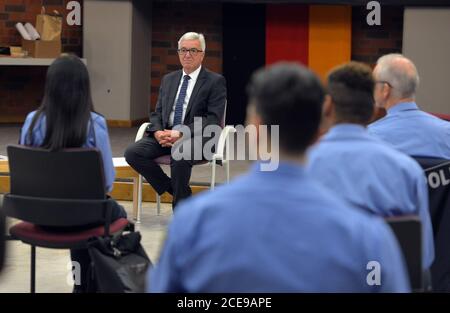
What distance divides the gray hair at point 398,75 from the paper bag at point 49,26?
6.53 meters

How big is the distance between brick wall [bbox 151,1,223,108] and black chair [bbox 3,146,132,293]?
22.2 feet

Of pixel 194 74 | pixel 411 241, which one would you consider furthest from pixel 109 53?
pixel 411 241

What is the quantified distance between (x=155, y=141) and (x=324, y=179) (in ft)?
11.9

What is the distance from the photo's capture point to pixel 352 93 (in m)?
2.81

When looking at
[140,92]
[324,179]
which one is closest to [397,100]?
[324,179]

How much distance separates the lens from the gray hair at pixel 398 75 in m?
3.62

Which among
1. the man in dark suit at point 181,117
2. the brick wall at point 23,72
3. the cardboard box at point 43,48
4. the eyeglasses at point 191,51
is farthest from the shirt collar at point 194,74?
the brick wall at point 23,72

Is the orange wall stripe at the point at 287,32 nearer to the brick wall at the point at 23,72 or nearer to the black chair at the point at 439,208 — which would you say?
the brick wall at the point at 23,72

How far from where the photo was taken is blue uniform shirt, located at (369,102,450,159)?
364cm

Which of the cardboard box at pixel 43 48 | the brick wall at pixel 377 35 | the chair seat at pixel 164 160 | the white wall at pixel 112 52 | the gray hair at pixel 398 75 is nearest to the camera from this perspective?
the gray hair at pixel 398 75

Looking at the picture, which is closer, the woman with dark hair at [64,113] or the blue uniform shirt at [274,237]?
the blue uniform shirt at [274,237]

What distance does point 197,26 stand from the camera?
10.5 meters
